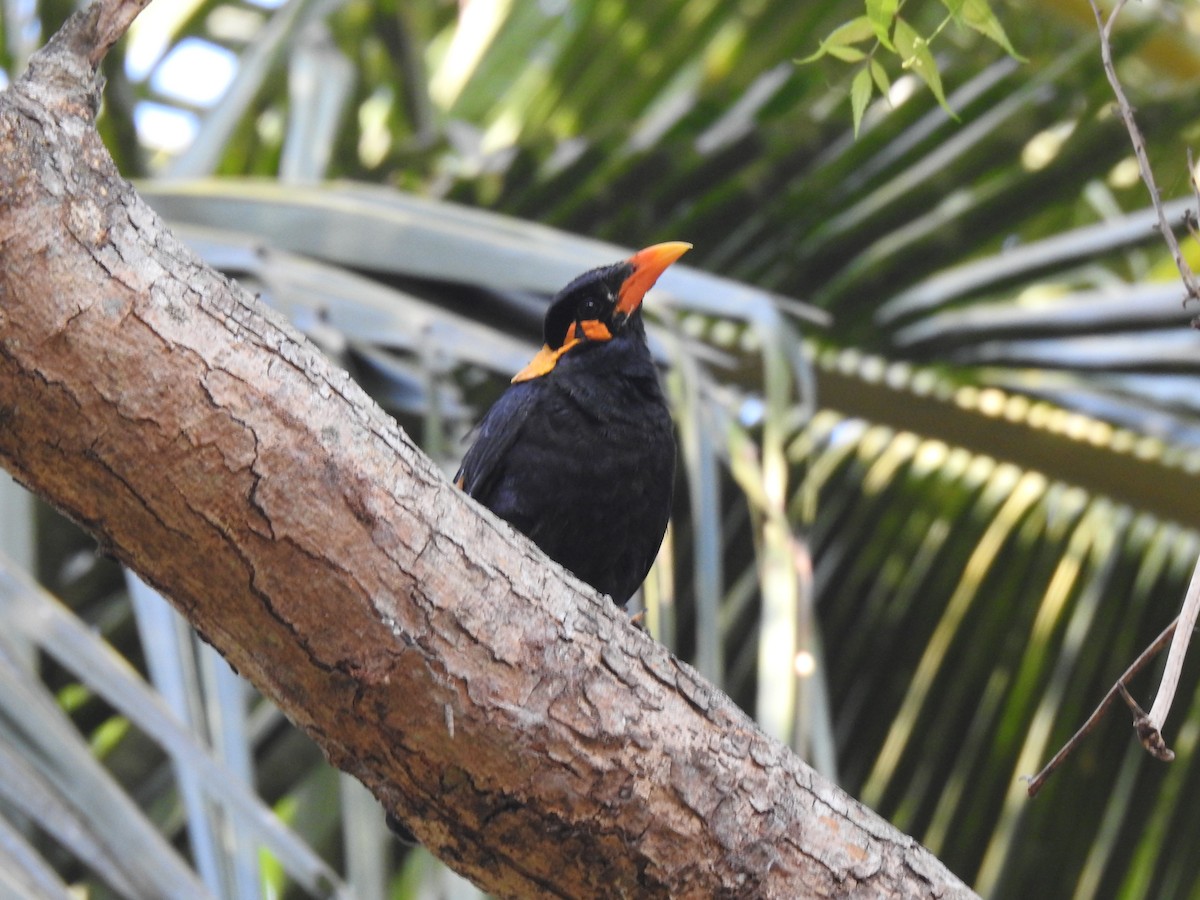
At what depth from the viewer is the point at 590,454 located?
2793 mm

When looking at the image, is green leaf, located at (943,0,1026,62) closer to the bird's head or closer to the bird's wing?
the bird's head

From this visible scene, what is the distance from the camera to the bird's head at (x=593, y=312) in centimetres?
293

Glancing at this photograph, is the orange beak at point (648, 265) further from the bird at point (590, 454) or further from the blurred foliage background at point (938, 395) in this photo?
the blurred foliage background at point (938, 395)

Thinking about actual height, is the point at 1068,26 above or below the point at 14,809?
above

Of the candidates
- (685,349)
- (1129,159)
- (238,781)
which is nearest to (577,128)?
(1129,159)

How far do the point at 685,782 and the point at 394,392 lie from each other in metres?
1.25

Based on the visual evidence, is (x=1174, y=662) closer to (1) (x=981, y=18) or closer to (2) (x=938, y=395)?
(1) (x=981, y=18)

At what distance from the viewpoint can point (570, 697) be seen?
1.71 meters

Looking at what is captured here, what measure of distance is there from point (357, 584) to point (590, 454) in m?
1.22

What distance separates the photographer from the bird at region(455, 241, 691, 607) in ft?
9.14

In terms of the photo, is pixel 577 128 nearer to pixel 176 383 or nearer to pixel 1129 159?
pixel 1129 159

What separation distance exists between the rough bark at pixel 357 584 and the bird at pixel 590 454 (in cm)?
96

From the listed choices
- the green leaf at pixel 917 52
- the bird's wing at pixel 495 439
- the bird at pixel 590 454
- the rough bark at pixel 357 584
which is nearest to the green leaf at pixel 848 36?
the green leaf at pixel 917 52

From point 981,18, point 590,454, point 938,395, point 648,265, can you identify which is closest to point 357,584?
point 981,18
